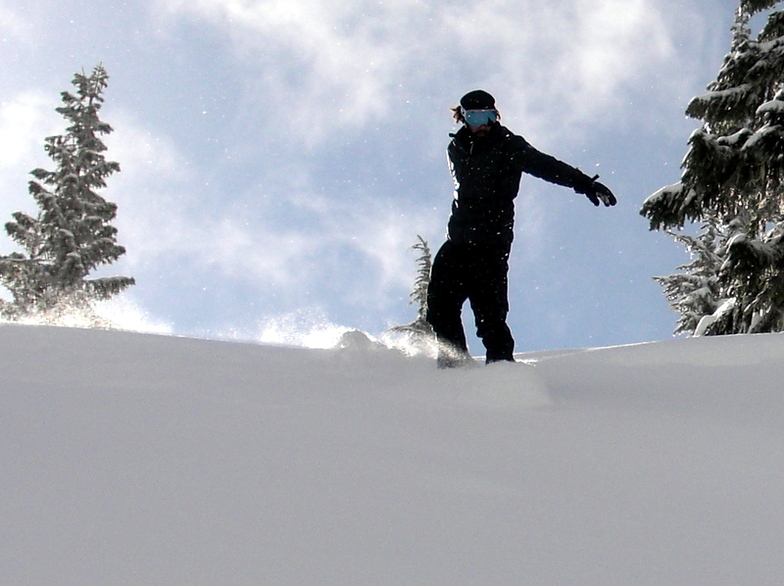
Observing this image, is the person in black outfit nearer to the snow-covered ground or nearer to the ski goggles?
the ski goggles

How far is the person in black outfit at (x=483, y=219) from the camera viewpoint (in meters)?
4.45

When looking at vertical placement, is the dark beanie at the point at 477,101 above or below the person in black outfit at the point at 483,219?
above

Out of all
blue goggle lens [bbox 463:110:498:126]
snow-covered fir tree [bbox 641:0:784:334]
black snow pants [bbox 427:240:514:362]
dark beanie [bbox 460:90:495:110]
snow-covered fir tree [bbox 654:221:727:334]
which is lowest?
black snow pants [bbox 427:240:514:362]

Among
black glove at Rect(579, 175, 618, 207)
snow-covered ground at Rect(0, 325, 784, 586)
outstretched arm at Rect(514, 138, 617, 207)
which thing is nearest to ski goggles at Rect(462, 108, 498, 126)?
outstretched arm at Rect(514, 138, 617, 207)

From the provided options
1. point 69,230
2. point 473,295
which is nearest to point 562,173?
point 473,295

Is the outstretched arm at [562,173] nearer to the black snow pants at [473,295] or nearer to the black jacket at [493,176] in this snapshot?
the black jacket at [493,176]

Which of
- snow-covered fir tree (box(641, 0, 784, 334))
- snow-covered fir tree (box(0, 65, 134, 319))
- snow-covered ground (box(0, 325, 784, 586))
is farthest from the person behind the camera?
snow-covered fir tree (box(0, 65, 134, 319))

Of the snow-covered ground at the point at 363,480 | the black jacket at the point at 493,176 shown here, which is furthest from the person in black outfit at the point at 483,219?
the snow-covered ground at the point at 363,480

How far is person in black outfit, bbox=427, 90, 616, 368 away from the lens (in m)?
4.45

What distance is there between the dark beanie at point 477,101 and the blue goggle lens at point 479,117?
0.09 feet

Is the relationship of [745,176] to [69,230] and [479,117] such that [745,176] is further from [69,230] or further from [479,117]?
[69,230]

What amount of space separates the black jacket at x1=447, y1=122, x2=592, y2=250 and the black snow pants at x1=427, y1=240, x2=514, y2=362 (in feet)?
0.34

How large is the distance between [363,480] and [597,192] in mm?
3328

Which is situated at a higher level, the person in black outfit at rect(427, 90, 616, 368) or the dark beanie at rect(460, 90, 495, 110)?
the dark beanie at rect(460, 90, 495, 110)
